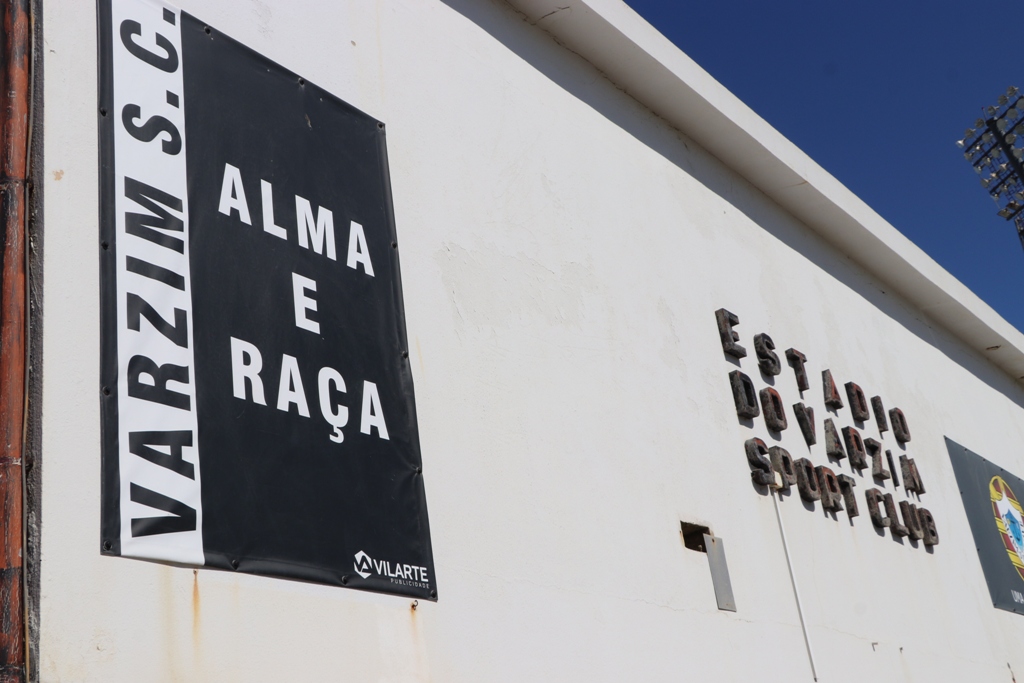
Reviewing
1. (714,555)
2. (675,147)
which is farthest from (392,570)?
(675,147)

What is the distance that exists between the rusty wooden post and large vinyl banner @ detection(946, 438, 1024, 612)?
779cm

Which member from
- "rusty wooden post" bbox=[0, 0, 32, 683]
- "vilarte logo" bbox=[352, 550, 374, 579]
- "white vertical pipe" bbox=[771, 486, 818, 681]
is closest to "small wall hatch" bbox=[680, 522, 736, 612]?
"white vertical pipe" bbox=[771, 486, 818, 681]

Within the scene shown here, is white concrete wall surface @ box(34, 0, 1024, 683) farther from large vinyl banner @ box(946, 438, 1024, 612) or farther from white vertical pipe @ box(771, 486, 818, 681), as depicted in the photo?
large vinyl banner @ box(946, 438, 1024, 612)

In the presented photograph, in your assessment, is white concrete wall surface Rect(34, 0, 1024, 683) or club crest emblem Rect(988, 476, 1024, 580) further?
club crest emblem Rect(988, 476, 1024, 580)

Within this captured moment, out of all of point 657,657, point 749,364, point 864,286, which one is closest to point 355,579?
point 657,657

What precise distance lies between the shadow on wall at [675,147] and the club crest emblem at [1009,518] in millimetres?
1318

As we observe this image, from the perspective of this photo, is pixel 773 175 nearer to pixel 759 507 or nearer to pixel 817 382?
pixel 817 382

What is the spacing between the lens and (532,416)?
4.80 meters

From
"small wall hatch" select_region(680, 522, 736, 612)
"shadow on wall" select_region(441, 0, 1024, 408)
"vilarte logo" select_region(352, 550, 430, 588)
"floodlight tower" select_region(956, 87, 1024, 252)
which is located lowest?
"vilarte logo" select_region(352, 550, 430, 588)

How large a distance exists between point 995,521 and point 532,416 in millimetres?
6293

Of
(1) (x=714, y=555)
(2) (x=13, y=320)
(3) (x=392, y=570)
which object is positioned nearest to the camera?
(2) (x=13, y=320)

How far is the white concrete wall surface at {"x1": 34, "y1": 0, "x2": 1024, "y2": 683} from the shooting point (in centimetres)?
318

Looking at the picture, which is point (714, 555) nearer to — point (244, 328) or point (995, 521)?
point (244, 328)

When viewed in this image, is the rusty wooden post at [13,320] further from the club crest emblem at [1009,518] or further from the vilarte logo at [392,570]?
the club crest emblem at [1009,518]
